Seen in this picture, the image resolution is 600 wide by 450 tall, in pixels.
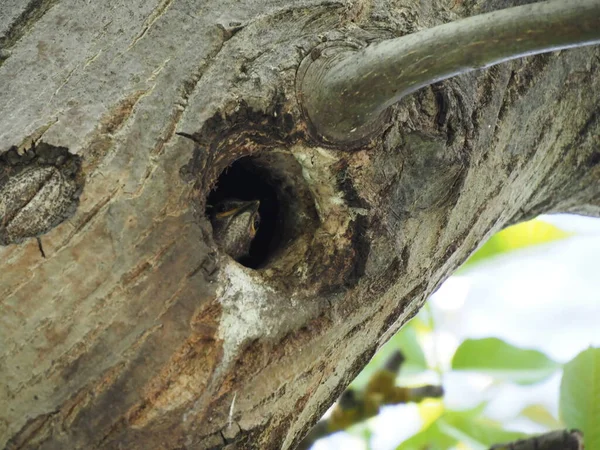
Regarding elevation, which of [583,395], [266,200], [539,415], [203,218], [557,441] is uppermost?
[203,218]

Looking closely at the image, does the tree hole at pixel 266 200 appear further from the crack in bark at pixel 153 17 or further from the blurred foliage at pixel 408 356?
the blurred foliage at pixel 408 356

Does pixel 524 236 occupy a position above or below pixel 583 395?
below

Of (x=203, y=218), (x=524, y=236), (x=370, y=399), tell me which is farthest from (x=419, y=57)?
(x=524, y=236)

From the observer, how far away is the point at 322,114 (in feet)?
2.76

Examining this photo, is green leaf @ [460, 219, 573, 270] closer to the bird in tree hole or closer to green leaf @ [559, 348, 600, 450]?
green leaf @ [559, 348, 600, 450]

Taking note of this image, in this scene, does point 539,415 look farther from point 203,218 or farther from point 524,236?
point 203,218

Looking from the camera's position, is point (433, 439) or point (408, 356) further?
point (408, 356)

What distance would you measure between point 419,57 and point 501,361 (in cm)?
91

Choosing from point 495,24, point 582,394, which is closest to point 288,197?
point 495,24

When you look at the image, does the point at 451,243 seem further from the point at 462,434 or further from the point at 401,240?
the point at 462,434

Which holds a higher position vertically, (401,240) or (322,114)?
(322,114)

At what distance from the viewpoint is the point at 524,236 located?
72.2 inches

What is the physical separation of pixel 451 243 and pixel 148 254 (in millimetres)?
494

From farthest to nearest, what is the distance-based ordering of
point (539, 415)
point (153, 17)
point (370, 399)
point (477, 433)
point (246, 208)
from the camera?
point (539, 415) < point (370, 399) < point (477, 433) < point (246, 208) < point (153, 17)
